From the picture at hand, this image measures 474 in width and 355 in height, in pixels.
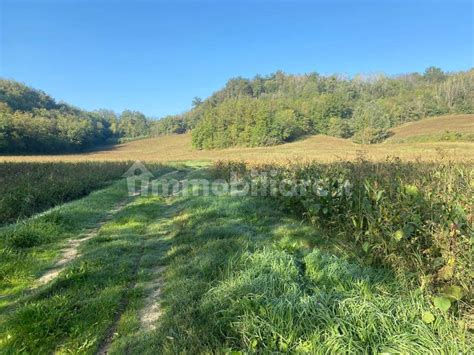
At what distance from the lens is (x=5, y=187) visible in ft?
38.7

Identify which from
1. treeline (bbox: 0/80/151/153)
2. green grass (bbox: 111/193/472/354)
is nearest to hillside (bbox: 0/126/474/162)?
green grass (bbox: 111/193/472/354)

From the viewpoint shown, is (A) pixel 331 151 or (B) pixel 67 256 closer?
(B) pixel 67 256

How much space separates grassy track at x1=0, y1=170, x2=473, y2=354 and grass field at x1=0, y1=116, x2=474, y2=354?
0.02 metres

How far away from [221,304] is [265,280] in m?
0.67

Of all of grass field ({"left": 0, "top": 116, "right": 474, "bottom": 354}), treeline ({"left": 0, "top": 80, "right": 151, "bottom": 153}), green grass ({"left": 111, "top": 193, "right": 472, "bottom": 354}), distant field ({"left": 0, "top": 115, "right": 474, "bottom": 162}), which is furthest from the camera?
treeline ({"left": 0, "top": 80, "right": 151, "bottom": 153})

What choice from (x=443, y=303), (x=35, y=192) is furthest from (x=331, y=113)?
(x=443, y=303)

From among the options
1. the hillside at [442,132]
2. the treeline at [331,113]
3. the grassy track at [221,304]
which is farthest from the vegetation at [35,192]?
the treeline at [331,113]

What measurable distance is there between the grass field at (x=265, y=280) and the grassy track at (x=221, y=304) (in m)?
0.02

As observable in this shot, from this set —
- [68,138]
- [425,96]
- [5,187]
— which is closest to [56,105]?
[68,138]

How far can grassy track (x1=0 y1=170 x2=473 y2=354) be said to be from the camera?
115 inches

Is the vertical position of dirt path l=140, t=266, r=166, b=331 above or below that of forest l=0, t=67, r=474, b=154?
below

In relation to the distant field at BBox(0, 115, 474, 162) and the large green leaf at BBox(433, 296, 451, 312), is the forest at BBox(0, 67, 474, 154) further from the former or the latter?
the large green leaf at BBox(433, 296, 451, 312)

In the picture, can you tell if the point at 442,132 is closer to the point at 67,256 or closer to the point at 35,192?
the point at 35,192

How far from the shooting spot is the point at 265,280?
12.9 ft
